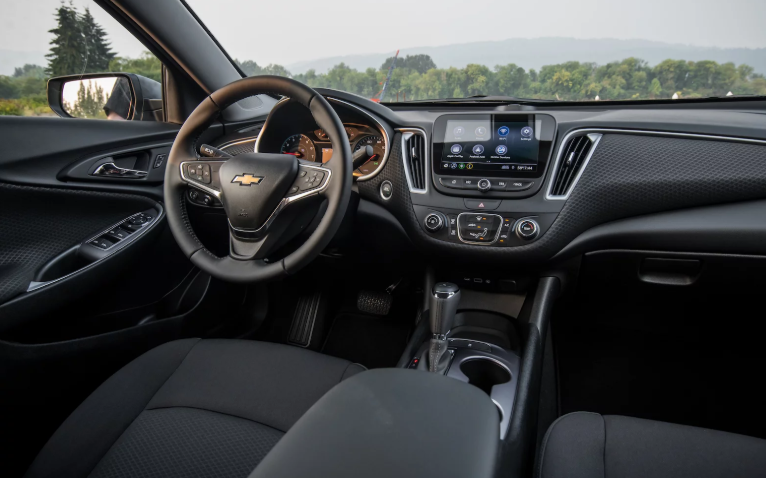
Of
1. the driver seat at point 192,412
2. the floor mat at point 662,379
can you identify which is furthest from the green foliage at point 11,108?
the floor mat at point 662,379

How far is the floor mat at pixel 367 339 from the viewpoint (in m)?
2.27

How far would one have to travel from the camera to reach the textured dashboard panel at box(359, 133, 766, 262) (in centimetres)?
141

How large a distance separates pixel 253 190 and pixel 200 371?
504 mm

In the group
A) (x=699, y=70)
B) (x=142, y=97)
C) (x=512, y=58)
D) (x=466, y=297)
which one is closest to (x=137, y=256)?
(x=142, y=97)

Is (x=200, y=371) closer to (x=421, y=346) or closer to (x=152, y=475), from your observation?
(x=152, y=475)

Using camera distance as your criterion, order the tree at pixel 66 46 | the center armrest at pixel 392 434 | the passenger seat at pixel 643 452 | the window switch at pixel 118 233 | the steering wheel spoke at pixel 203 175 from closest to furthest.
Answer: the center armrest at pixel 392 434 → the passenger seat at pixel 643 452 → the steering wheel spoke at pixel 203 175 → the tree at pixel 66 46 → the window switch at pixel 118 233

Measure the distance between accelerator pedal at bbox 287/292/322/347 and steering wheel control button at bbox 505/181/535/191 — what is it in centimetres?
121

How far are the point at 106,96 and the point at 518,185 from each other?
160 centimetres

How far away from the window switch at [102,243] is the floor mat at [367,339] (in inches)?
43.2

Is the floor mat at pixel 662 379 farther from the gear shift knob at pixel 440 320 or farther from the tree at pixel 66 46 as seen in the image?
the tree at pixel 66 46

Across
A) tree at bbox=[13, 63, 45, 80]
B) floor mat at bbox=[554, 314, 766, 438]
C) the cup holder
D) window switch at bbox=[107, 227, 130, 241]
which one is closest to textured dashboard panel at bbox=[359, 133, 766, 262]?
the cup holder

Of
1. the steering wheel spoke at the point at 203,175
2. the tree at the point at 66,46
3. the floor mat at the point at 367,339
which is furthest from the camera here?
the floor mat at the point at 367,339

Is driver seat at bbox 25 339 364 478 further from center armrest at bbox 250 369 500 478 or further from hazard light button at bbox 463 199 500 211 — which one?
hazard light button at bbox 463 199 500 211

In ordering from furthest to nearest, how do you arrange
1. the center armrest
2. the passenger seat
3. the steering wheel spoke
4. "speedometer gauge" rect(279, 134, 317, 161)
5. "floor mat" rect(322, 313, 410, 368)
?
"floor mat" rect(322, 313, 410, 368) < "speedometer gauge" rect(279, 134, 317, 161) < the steering wheel spoke < the passenger seat < the center armrest
